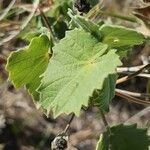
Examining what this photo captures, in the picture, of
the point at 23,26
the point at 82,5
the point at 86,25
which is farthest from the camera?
the point at 23,26

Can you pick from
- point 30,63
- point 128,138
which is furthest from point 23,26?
point 128,138

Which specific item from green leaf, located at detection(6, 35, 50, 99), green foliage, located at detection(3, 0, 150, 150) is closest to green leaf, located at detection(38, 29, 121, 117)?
green foliage, located at detection(3, 0, 150, 150)

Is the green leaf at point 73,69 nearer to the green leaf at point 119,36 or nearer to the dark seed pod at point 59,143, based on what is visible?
the green leaf at point 119,36

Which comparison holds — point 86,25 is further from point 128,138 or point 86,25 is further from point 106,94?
point 128,138

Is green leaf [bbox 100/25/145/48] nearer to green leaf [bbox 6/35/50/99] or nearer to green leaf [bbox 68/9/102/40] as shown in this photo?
green leaf [bbox 68/9/102/40]

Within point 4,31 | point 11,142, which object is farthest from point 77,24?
point 11,142
